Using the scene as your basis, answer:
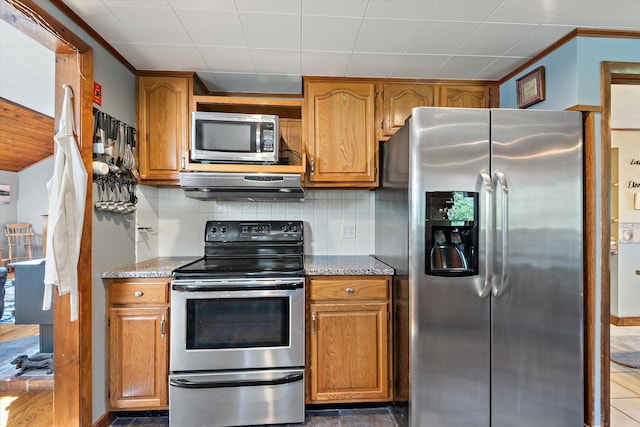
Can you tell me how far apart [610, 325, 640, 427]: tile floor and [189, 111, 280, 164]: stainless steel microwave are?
2739mm

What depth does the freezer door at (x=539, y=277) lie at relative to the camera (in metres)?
1.65

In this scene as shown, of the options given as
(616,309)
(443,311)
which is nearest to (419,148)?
(443,311)

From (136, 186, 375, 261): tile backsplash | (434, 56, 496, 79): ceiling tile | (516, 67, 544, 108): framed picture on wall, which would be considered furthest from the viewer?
(136, 186, 375, 261): tile backsplash

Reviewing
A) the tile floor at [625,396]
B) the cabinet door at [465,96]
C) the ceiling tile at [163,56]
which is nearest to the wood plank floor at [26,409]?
the ceiling tile at [163,56]

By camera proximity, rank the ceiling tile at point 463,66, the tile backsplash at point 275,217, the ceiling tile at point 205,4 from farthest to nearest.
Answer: the tile backsplash at point 275,217 → the ceiling tile at point 463,66 → the ceiling tile at point 205,4

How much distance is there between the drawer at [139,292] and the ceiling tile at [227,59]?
4.83 ft

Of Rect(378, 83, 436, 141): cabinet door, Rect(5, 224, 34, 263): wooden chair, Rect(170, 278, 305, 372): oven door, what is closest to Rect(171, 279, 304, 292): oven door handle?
Rect(170, 278, 305, 372): oven door

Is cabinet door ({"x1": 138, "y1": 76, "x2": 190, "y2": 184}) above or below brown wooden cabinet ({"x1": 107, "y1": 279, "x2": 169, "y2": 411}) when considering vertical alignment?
above

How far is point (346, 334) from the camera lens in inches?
77.0

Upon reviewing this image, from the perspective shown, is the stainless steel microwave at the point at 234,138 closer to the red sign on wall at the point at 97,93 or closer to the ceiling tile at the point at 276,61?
the ceiling tile at the point at 276,61

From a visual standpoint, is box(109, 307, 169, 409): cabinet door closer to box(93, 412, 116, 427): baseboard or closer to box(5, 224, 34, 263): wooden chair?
box(93, 412, 116, 427): baseboard

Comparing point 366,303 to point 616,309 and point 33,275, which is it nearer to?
point 33,275

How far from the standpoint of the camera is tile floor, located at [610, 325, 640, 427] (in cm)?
192

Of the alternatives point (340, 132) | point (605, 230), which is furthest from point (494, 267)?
point (340, 132)
